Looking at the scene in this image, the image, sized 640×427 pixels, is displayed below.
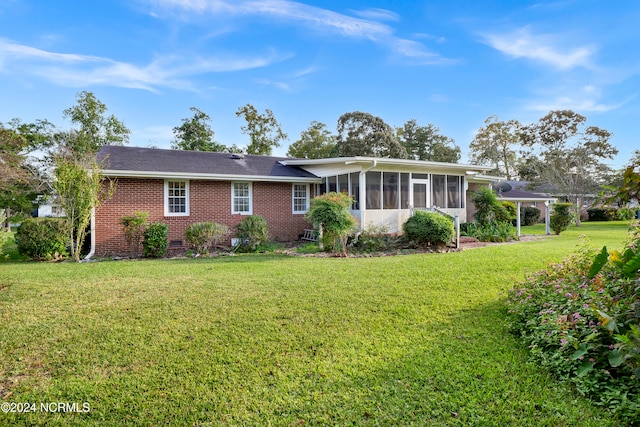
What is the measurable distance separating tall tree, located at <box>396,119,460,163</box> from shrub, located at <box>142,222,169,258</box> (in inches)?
1384

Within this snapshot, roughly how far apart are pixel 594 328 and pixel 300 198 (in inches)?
462

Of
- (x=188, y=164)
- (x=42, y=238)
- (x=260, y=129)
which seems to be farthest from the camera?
(x=260, y=129)

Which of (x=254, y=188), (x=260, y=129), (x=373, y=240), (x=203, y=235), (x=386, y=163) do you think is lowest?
(x=373, y=240)

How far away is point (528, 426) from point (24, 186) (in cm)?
3199

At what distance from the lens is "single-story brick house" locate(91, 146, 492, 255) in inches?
437

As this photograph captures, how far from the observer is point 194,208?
1207 cm

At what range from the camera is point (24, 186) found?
24.0 metres

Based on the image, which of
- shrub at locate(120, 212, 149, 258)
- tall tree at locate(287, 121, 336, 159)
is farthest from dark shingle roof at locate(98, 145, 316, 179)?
tall tree at locate(287, 121, 336, 159)

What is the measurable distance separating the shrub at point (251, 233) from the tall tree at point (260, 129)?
2258cm

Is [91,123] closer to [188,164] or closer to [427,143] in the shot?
[188,164]

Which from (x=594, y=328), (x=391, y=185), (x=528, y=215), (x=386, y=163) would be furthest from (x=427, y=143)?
(x=594, y=328)

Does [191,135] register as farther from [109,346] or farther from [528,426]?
[528,426]

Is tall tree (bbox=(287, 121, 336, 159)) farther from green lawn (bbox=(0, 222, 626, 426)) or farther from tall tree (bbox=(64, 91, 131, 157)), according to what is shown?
green lawn (bbox=(0, 222, 626, 426))

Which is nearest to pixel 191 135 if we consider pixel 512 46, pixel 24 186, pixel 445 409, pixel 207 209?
pixel 24 186
